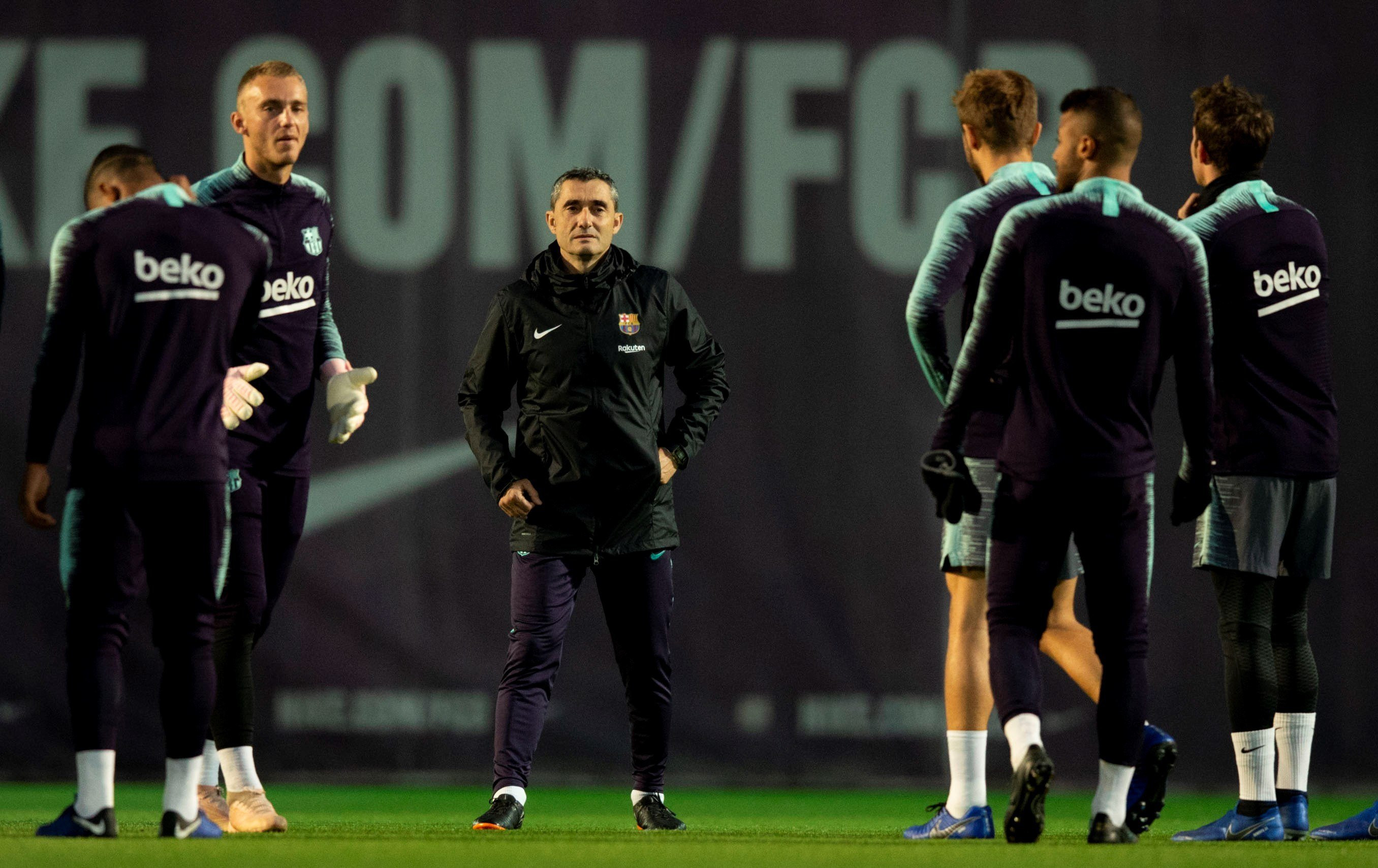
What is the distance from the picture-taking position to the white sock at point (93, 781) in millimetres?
3648

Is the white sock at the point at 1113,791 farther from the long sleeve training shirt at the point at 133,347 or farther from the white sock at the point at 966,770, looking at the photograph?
the long sleeve training shirt at the point at 133,347

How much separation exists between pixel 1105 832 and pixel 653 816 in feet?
4.17

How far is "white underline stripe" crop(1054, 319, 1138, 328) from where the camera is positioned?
3.76 meters

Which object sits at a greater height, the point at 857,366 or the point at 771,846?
the point at 857,366

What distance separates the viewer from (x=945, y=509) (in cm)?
392

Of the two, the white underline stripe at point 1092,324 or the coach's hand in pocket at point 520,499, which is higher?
the white underline stripe at point 1092,324

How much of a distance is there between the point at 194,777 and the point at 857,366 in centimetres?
358

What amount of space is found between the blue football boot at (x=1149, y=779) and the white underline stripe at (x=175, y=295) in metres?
2.41

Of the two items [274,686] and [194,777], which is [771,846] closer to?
[194,777]

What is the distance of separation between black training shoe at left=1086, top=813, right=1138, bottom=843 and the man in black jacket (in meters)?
1.21

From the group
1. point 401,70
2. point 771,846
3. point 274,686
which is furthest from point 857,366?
point 771,846

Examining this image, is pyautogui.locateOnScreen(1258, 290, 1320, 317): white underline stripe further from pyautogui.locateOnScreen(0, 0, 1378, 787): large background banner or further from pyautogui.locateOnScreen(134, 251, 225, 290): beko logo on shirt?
pyautogui.locateOnScreen(134, 251, 225, 290): beko logo on shirt

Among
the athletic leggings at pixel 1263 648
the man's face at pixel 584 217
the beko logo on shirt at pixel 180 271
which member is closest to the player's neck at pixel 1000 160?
the man's face at pixel 584 217

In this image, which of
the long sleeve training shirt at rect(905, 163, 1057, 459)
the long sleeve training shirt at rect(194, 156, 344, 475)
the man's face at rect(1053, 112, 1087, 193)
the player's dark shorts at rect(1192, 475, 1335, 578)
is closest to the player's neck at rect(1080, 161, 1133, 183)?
the man's face at rect(1053, 112, 1087, 193)
